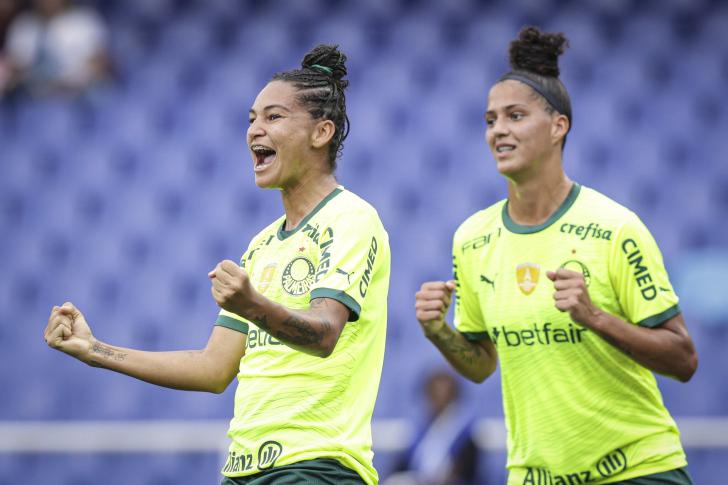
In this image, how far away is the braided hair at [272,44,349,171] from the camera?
3701mm

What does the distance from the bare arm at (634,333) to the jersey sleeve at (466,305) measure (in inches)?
25.2

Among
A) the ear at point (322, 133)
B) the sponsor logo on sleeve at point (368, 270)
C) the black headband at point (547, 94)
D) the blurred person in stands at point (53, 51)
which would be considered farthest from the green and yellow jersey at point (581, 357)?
the blurred person in stands at point (53, 51)

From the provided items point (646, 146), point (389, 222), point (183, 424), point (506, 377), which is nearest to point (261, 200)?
point (389, 222)

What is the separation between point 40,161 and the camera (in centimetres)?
949

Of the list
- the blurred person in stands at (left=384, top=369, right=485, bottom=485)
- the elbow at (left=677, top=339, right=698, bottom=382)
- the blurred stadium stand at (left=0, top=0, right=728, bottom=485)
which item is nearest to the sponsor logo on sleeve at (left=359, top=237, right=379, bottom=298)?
the elbow at (left=677, top=339, right=698, bottom=382)

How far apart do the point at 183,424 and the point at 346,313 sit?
17.7ft

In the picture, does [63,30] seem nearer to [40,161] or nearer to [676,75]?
[40,161]

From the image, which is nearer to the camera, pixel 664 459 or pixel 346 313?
pixel 346 313

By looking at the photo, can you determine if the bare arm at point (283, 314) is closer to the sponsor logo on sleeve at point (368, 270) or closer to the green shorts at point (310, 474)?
the sponsor logo on sleeve at point (368, 270)

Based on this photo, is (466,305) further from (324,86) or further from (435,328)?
(324,86)

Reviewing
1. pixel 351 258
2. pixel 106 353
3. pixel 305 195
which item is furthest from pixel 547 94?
pixel 106 353

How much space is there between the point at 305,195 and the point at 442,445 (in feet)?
12.7

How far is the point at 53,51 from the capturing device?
9.25 meters

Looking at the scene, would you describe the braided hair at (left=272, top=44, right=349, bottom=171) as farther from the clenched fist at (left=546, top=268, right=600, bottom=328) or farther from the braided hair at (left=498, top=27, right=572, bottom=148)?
the clenched fist at (left=546, top=268, right=600, bottom=328)
